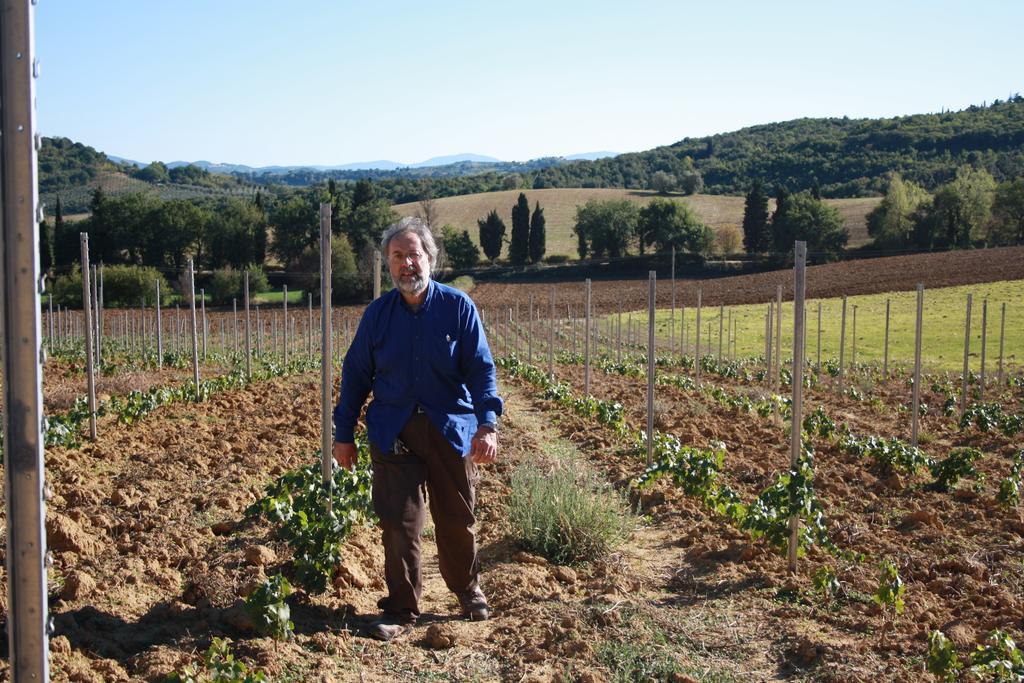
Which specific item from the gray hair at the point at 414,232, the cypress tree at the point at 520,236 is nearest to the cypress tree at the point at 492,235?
the cypress tree at the point at 520,236

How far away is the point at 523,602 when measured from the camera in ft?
15.4

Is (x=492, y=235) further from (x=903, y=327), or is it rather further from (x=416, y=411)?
(x=416, y=411)

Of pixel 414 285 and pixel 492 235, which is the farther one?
pixel 492 235

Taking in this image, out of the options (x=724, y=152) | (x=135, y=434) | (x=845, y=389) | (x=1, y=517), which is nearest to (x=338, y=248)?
(x=845, y=389)

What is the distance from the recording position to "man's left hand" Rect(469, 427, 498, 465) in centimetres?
421

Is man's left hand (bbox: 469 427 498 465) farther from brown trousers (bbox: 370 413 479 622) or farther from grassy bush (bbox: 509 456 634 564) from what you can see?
grassy bush (bbox: 509 456 634 564)

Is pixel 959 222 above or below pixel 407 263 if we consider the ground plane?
above

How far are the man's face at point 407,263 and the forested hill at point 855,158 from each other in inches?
3679

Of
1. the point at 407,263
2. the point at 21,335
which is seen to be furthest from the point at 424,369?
the point at 21,335

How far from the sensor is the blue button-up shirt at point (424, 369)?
423cm

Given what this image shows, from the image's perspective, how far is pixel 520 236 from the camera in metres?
64.5

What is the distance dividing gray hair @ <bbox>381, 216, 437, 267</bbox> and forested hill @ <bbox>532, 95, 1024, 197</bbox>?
93278 millimetres

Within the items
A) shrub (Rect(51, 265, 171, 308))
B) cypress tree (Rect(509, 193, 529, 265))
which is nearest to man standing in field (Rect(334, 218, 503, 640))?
shrub (Rect(51, 265, 171, 308))

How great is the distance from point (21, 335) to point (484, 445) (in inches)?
80.4
